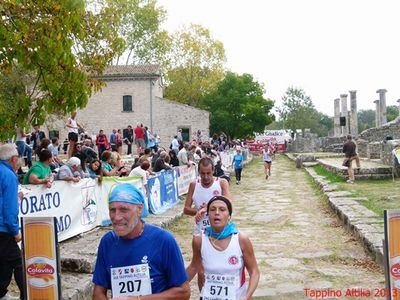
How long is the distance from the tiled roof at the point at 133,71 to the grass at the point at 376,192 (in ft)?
88.9

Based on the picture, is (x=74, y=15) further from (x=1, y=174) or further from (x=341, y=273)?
(x=341, y=273)

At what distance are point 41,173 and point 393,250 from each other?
538 centimetres

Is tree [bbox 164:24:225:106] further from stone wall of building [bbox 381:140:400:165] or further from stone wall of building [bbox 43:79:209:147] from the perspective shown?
stone wall of building [bbox 381:140:400:165]

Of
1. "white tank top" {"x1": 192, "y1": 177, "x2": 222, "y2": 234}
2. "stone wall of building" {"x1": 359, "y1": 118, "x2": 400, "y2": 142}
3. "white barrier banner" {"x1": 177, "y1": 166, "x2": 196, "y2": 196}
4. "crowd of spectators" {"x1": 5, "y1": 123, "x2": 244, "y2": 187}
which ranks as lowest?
"white barrier banner" {"x1": 177, "y1": 166, "x2": 196, "y2": 196}

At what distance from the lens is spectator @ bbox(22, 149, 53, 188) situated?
7.81 meters

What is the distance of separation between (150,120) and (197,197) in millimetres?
39449

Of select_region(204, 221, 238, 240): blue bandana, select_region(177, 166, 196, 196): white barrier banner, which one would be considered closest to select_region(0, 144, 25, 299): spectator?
select_region(204, 221, 238, 240): blue bandana

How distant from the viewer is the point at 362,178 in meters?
19.4

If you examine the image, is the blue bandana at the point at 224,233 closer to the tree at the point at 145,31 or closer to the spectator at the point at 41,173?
the spectator at the point at 41,173

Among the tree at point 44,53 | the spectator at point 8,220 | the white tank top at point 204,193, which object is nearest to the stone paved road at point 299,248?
the white tank top at point 204,193

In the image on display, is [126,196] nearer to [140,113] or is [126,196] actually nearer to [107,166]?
[107,166]

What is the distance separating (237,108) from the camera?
5116cm

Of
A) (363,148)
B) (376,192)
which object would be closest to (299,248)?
(376,192)

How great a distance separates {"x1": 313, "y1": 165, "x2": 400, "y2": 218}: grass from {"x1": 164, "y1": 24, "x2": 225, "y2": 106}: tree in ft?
123
